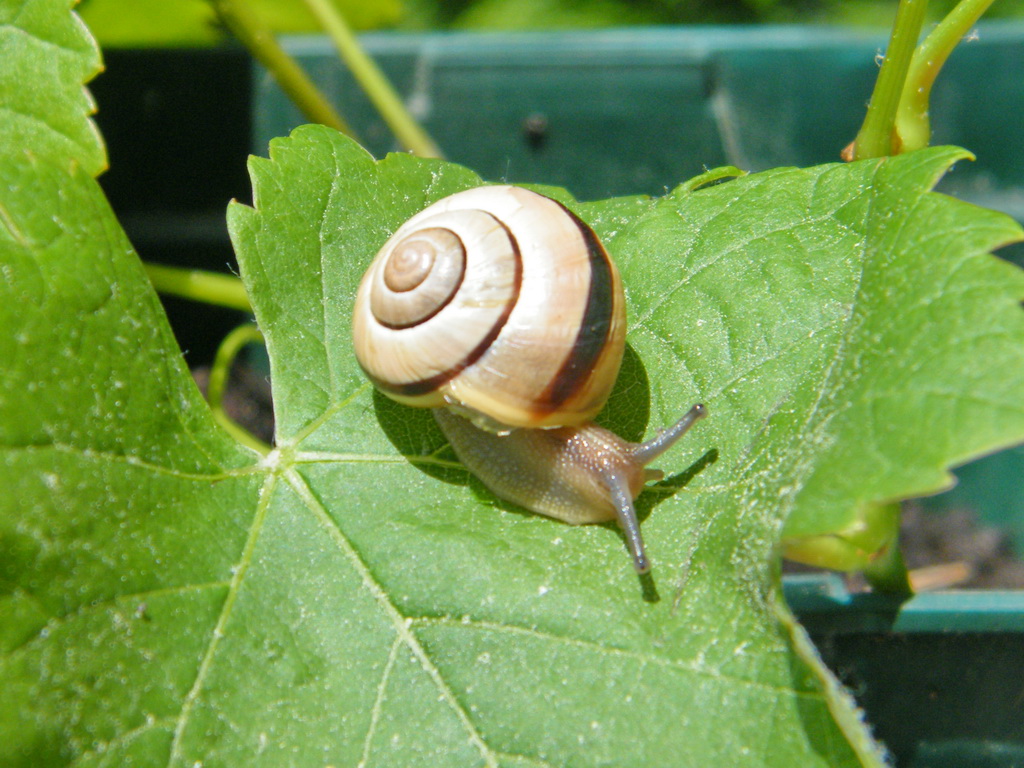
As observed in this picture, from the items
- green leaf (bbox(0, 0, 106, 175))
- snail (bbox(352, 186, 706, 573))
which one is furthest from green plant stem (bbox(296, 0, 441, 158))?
snail (bbox(352, 186, 706, 573))

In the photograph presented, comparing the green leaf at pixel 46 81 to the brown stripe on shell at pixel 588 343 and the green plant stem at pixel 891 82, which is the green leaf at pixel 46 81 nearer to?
the brown stripe on shell at pixel 588 343

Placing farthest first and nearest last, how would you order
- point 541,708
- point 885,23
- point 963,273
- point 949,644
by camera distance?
point 885,23 < point 949,644 < point 541,708 < point 963,273

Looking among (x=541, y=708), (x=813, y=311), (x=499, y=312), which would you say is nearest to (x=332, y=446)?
(x=499, y=312)

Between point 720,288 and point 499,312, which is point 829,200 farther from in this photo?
point 499,312

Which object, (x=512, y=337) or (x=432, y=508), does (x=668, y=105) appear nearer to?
(x=512, y=337)

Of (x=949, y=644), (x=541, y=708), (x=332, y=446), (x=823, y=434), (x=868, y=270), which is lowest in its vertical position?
(x=949, y=644)

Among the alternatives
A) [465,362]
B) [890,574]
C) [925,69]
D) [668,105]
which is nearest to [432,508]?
[465,362]
